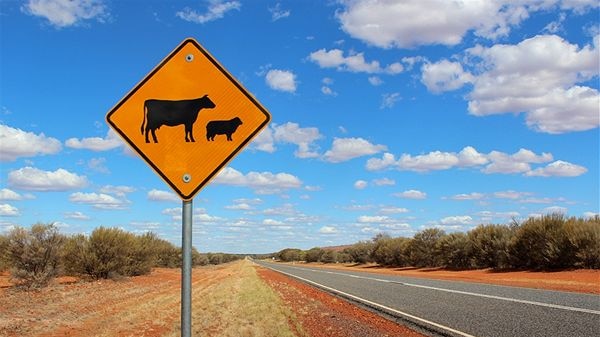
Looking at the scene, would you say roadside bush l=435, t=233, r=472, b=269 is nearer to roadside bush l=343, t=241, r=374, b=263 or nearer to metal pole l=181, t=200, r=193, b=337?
roadside bush l=343, t=241, r=374, b=263

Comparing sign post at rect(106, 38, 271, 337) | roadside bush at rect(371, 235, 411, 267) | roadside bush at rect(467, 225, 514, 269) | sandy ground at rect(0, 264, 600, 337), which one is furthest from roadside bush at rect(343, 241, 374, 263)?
sign post at rect(106, 38, 271, 337)

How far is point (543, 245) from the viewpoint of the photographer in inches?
1209

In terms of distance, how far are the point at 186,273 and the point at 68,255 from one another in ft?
83.1

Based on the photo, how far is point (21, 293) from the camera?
19.7 meters

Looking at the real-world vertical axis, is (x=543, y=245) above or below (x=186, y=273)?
above

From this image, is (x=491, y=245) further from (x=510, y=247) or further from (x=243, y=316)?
(x=243, y=316)

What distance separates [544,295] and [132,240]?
23441 mm

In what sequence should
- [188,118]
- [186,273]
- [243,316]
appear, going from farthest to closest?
[243,316]
[188,118]
[186,273]

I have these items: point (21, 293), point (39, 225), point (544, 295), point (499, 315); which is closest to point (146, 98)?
point (499, 315)

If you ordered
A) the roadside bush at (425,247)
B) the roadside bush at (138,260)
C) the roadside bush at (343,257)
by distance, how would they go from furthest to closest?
1. the roadside bush at (343,257)
2. the roadside bush at (425,247)
3. the roadside bush at (138,260)

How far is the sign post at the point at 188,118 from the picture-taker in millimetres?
3668

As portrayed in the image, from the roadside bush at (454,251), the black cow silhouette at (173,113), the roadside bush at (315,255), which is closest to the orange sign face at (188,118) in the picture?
the black cow silhouette at (173,113)

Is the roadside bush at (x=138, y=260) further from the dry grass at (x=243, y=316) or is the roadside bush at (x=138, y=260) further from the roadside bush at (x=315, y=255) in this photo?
the roadside bush at (x=315, y=255)

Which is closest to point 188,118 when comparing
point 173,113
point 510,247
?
point 173,113
